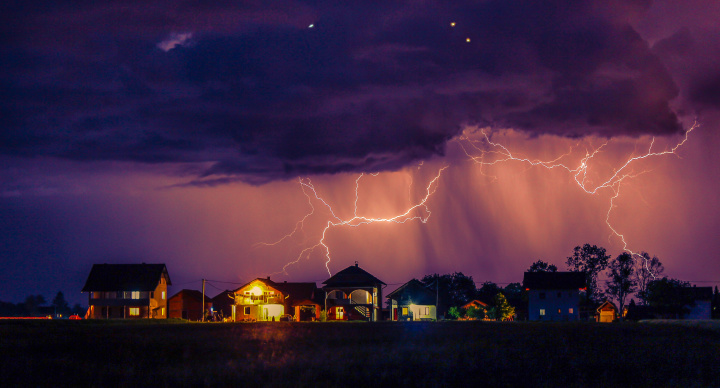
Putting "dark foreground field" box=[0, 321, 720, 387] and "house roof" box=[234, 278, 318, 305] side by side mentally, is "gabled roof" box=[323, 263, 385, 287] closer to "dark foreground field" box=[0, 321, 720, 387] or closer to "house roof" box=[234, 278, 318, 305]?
"house roof" box=[234, 278, 318, 305]

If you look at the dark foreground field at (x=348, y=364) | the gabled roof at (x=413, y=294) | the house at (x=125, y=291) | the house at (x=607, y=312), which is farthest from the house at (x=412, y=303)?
the dark foreground field at (x=348, y=364)

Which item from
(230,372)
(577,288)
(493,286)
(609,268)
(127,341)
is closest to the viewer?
(230,372)

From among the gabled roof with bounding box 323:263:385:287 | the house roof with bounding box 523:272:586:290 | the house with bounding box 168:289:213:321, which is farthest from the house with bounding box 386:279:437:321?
the house with bounding box 168:289:213:321

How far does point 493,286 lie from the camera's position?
13788 cm

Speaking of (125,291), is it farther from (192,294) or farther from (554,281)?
(554,281)

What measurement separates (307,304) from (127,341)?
7630cm

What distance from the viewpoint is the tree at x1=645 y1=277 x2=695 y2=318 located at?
314ft

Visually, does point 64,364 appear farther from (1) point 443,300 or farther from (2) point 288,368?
(1) point 443,300

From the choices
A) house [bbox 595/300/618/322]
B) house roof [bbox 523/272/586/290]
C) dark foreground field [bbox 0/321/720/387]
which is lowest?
house [bbox 595/300/618/322]

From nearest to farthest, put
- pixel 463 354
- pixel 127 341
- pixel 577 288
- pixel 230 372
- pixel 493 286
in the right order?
1. pixel 230 372
2. pixel 463 354
3. pixel 127 341
4. pixel 577 288
5. pixel 493 286

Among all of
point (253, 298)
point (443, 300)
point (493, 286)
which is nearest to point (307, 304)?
point (253, 298)

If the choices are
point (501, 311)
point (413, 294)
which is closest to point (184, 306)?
point (413, 294)

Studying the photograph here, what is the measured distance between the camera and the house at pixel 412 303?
4006 inches

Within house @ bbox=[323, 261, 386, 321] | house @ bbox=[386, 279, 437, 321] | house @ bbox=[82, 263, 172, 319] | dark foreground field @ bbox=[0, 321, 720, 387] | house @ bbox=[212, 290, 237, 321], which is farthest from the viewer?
house @ bbox=[212, 290, 237, 321]
